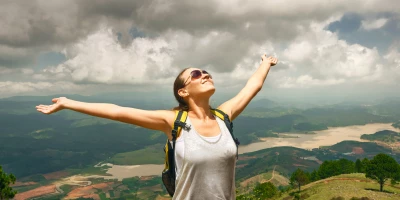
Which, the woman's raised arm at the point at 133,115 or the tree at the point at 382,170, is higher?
the woman's raised arm at the point at 133,115

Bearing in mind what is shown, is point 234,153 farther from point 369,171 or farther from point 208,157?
point 369,171

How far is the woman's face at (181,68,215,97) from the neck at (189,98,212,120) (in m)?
0.11

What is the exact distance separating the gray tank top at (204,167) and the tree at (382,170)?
64068 mm

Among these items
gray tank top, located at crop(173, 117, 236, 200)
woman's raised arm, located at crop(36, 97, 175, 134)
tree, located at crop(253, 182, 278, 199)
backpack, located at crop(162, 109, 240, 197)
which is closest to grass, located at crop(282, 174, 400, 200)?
tree, located at crop(253, 182, 278, 199)

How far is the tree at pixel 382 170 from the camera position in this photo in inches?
2136

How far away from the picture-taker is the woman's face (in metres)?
3.78

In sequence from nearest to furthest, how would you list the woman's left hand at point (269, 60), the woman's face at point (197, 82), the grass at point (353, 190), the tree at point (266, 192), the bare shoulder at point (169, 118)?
the bare shoulder at point (169, 118) < the woman's face at point (197, 82) < the woman's left hand at point (269, 60) < the grass at point (353, 190) < the tree at point (266, 192)

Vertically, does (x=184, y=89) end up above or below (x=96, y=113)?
above

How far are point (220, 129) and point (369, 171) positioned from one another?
64.4 m

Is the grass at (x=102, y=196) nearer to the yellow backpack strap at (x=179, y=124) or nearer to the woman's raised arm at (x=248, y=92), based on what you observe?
the woman's raised arm at (x=248, y=92)

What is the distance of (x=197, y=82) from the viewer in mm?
3826

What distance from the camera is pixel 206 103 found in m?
3.84

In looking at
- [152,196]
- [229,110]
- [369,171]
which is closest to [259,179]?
[152,196]

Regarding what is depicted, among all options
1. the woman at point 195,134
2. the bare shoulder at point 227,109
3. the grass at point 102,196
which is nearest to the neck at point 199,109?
the woman at point 195,134
